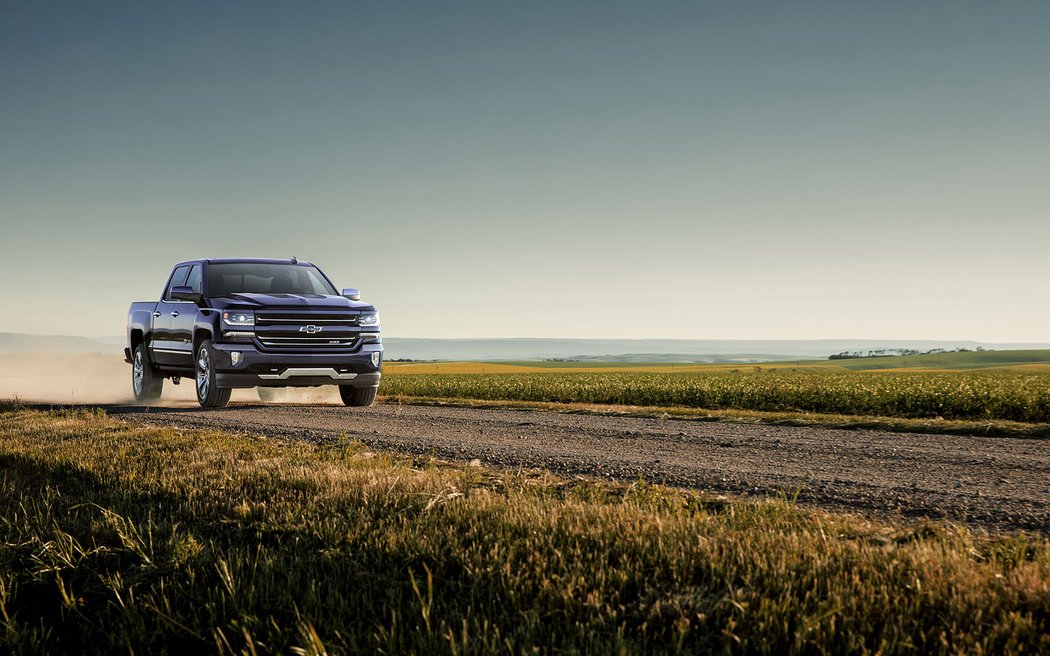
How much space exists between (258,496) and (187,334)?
980 centimetres

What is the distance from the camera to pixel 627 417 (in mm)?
14641

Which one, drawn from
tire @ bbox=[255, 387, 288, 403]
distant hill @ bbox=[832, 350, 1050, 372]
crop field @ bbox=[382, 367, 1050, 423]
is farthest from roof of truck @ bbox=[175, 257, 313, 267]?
distant hill @ bbox=[832, 350, 1050, 372]

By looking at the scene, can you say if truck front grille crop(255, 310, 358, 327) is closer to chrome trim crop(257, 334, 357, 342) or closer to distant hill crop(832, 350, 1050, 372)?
chrome trim crop(257, 334, 357, 342)

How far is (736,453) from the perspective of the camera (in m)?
9.34

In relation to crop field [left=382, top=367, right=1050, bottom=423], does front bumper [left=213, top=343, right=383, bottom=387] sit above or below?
above

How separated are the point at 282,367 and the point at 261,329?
790 mm

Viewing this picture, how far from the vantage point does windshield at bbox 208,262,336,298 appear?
47.5 feet

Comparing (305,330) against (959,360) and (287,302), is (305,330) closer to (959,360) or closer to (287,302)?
(287,302)

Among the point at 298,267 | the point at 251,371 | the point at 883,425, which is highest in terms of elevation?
the point at 298,267

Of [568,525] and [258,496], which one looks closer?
[568,525]

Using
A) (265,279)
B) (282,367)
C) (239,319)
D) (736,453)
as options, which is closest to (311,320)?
(282,367)

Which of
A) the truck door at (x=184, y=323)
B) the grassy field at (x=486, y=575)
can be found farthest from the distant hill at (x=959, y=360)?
the grassy field at (x=486, y=575)

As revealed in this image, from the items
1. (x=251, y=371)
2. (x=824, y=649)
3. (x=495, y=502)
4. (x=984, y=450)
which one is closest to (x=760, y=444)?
(x=984, y=450)

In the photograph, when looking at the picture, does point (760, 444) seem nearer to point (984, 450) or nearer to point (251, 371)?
point (984, 450)
